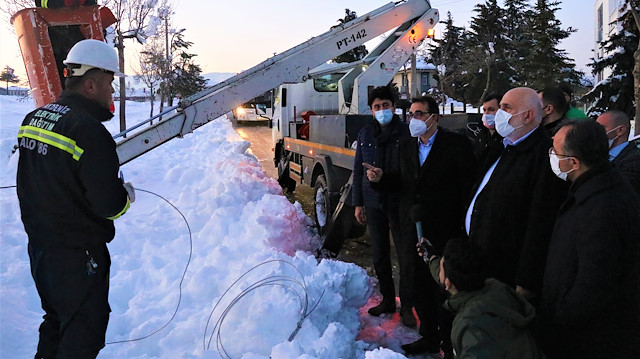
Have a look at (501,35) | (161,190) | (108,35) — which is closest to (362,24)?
(108,35)

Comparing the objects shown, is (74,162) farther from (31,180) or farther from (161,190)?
(161,190)

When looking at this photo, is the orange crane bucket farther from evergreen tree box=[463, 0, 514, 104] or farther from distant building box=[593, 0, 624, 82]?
evergreen tree box=[463, 0, 514, 104]

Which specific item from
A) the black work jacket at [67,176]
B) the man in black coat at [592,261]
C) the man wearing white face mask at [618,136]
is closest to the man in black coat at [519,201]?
the man in black coat at [592,261]

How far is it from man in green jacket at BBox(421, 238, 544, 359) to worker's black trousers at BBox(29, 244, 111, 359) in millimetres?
2002

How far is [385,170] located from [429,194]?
0.86 m

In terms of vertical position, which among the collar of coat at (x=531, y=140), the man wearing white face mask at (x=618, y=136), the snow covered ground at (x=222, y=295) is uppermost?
the collar of coat at (x=531, y=140)

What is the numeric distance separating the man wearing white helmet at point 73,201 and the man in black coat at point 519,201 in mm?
2158

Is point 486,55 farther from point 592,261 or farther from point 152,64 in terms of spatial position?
point 592,261

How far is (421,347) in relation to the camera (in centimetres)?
379

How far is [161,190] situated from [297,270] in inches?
222

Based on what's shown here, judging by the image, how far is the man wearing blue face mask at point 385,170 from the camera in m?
4.29

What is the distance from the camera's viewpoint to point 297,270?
4277 mm

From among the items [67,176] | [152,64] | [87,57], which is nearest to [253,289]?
[67,176]

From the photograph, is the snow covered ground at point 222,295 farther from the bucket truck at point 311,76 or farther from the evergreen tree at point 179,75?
the evergreen tree at point 179,75
